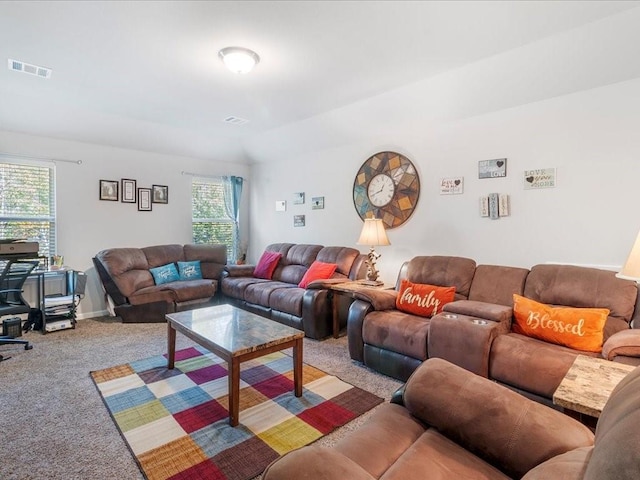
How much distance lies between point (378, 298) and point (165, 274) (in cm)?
321

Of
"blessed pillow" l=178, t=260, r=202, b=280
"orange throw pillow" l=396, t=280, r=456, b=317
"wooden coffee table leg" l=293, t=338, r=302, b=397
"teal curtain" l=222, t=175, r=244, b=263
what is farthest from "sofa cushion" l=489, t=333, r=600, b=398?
Result: "teal curtain" l=222, t=175, r=244, b=263

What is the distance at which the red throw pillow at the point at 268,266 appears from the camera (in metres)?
5.02

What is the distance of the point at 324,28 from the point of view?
2.41 m

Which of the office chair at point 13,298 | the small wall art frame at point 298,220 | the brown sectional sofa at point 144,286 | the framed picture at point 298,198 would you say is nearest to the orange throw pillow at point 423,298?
the small wall art frame at point 298,220

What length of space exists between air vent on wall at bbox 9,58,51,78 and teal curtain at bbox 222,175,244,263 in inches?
117

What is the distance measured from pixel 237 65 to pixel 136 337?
9.86 ft

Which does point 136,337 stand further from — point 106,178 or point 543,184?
point 543,184

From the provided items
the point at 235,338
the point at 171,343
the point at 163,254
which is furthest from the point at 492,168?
the point at 163,254

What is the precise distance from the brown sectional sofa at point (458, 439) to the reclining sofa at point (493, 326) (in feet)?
3.13

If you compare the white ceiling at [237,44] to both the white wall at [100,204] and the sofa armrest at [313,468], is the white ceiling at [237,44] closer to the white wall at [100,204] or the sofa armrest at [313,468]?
the white wall at [100,204]

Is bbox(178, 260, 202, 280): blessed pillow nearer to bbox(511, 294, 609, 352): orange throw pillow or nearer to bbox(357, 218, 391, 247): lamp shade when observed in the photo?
bbox(357, 218, 391, 247): lamp shade

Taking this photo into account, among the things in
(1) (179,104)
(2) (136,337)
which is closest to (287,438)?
(2) (136,337)

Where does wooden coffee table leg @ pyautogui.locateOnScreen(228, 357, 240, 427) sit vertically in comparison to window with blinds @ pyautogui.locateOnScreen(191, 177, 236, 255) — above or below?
below

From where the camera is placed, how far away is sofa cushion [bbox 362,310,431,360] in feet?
8.63
